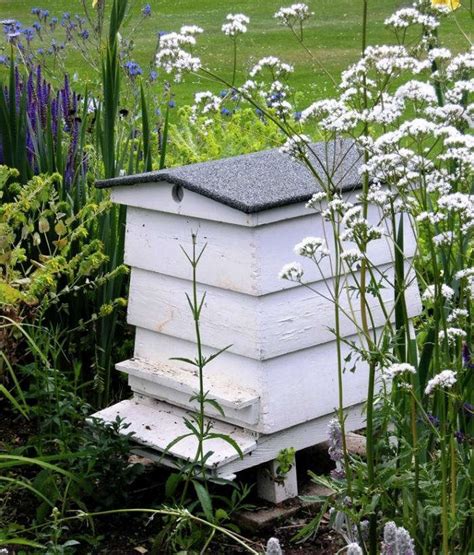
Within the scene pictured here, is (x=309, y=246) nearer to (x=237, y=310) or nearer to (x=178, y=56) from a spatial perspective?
(x=178, y=56)

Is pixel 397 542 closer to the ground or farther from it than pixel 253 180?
closer to the ground

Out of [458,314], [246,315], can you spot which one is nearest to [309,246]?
[458,314]

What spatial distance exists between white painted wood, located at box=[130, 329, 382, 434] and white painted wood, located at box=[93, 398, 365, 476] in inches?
1.8

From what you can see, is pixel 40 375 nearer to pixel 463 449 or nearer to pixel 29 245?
pixel 29 245

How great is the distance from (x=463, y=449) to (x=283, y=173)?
3.81ft

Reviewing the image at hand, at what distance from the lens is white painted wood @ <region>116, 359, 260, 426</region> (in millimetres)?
2967

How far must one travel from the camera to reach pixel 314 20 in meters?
15.8

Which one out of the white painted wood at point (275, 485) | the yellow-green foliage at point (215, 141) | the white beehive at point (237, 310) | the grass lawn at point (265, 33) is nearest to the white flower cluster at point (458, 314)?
the white beehive at point (237, 310)

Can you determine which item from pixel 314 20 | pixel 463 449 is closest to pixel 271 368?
pixel 463 449

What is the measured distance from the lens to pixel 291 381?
3.04m

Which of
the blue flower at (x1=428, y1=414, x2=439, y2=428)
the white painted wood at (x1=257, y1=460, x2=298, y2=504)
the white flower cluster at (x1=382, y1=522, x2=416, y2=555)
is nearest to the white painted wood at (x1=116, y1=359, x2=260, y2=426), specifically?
the white painted wood at (x1=257, y1=460, x2=298, y2=504)

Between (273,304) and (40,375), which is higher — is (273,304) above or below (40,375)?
above

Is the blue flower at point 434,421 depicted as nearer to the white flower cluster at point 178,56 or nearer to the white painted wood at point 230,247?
A: the white painted wood at point 230,247

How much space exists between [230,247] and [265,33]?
11.9m
